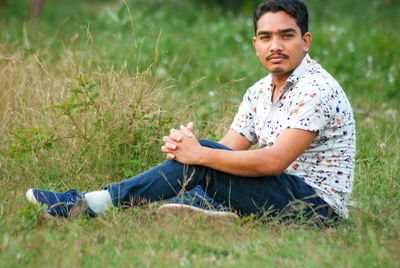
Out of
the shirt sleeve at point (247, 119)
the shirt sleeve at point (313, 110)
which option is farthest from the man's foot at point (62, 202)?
the shirt sleeve at point (313, 110)

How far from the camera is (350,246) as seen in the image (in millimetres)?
2707

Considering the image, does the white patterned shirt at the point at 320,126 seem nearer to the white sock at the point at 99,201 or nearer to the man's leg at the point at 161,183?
the man's leg at the point at 161,183

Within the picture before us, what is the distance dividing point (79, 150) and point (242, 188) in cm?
150

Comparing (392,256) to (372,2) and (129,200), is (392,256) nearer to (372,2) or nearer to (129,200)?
(129,200)

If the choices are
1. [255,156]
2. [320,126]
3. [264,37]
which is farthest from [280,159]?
[264,37]

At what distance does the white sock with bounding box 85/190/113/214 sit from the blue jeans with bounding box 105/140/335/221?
0.13 feet

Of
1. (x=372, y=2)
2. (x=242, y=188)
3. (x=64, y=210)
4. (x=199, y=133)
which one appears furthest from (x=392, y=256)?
(x=372, y=2)

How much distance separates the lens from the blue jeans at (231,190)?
2.95 m

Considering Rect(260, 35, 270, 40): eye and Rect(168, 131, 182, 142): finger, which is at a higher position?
Rect(260, 35, 270, 40): eye

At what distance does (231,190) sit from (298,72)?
85 centimetres

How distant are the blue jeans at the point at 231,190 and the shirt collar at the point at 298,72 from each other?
58cm

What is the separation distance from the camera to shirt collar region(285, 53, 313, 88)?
3.04 metres

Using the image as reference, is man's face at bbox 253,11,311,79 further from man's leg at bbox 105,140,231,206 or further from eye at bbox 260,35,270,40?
man's leg at bbox 105,140,231,206

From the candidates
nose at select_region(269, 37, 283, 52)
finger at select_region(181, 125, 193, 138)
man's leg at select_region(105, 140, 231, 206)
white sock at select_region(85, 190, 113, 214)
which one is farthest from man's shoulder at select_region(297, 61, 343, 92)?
white sock at select_region(85, 190, 113, 214)
